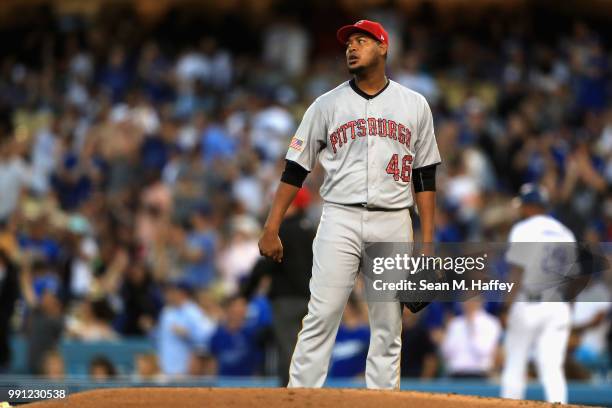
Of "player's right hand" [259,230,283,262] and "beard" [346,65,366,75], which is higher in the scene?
"beard" [346,65,366,75]

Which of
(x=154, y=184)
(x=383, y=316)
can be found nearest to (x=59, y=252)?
(x=154, y=184)

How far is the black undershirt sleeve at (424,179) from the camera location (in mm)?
7305

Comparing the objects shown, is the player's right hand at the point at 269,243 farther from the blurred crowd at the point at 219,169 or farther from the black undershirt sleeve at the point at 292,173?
the blurred crowd at the point at 219,169

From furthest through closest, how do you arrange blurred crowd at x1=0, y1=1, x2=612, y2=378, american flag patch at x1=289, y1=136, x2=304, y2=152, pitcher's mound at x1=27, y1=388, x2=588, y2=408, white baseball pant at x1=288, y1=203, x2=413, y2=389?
blurred crowd at x1=0, y1=1, x2=612, y2=378, american flag patch at x1=289, y1=136, x2=304, y2=152, white baseball pant at x1=288, y1=203, x2=413, y2=389, pitcher's mound at x1=27, y1=388, x2=588, y2=408

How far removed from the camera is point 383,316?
23.3ft

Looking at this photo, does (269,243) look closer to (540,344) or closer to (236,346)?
(540,344)

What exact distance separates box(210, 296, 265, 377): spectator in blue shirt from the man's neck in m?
5.89

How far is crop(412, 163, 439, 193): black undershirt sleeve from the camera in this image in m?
7.30

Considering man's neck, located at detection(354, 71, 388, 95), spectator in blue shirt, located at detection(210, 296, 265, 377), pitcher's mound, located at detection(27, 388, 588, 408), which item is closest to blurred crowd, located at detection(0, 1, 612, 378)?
spectator in blue shirt, located at detection(210, 296, 265, 377)

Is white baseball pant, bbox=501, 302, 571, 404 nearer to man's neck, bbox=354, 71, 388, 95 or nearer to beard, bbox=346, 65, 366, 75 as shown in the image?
man's neck, bbox=354, 71, 388, 95

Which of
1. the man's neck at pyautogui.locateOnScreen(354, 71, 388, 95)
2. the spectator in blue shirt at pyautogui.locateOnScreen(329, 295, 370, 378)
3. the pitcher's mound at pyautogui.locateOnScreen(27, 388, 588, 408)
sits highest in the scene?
the man's neck at pyautogui.locateOnScreen(354, 71, 388, 95)

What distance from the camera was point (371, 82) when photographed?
284 inches

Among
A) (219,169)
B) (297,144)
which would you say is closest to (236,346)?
(219,169)

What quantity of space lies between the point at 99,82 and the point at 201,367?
7884mm
